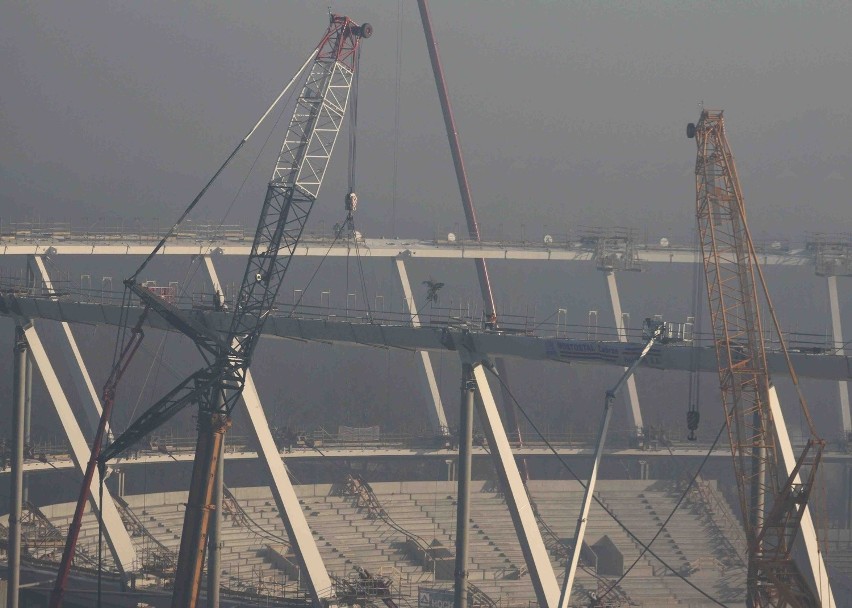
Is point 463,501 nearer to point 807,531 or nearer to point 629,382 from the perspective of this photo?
point 807,531

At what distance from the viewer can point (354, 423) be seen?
8938cm

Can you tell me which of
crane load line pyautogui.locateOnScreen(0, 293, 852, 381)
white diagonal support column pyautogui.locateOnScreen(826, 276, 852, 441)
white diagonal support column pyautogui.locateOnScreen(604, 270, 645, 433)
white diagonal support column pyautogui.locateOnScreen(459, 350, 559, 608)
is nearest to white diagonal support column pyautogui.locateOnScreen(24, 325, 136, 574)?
crane load line pyautogui.locateOnScreen(0, 293, 852, 381)

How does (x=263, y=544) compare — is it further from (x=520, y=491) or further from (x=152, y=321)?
(x=520, y=491)

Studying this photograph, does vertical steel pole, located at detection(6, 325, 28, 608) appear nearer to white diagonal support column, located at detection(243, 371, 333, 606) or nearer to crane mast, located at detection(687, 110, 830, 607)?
white diagonal support column, located at detection(243, 371, 333, 606)

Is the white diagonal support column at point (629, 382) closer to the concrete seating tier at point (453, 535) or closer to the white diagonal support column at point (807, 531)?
the concrete seating tier at point (453, 535)

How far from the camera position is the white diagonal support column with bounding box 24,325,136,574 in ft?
135

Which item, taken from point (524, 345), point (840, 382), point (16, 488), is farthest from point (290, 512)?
point (840, 382)

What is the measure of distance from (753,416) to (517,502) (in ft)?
21.1

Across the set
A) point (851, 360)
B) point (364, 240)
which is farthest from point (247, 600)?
point (364, 240)

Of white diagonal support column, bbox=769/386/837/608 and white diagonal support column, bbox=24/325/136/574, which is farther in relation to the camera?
white diagonal support column, bbox=24/325/136/574

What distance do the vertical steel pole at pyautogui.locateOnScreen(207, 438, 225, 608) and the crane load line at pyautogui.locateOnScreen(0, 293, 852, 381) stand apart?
202 inches

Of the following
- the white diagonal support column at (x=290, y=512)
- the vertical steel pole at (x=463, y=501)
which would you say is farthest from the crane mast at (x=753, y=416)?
the white diagonal support column at (x=290, y=512)

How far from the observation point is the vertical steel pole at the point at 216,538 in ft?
105

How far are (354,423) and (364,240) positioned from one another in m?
25.6
